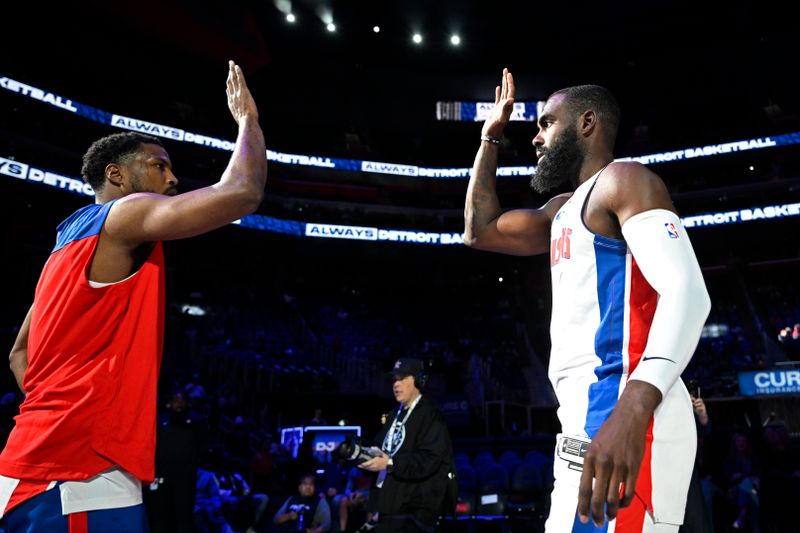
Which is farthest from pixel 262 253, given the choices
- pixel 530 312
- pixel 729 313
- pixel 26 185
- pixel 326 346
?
pixel 729 313

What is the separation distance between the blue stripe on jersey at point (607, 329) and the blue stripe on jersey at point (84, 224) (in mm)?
1611

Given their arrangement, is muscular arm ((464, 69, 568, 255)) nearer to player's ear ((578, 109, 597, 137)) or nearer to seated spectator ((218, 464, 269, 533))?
player's ear ((578, 109, 597, 137))

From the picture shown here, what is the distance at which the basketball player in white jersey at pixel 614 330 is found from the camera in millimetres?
1551

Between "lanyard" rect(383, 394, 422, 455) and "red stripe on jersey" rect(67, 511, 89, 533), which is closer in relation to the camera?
"red stripe on jersey" rect(67, 511, 89, 533)

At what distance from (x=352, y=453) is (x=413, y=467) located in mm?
663

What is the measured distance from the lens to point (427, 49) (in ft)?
81.4

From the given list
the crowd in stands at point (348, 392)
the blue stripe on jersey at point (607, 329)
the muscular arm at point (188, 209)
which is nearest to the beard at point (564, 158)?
the blue stripe on jersey at point (607, 329)

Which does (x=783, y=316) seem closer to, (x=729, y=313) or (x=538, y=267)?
(x=729, y=313)

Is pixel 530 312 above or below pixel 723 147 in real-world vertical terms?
below

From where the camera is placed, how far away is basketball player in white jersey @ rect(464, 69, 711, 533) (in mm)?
1551

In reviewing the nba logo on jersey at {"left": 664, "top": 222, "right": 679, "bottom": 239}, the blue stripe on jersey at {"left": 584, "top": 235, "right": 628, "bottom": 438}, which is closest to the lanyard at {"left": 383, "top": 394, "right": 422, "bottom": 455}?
the blue stripe on jersey at {"left": 584, "top": 235, "right": 628, "bottom": 438}

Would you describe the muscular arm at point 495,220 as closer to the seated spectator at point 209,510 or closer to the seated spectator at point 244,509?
the seated spectator at point 244,509

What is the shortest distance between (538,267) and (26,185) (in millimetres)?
19063

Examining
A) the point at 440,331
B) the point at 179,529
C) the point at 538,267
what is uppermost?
the point at 538,267
